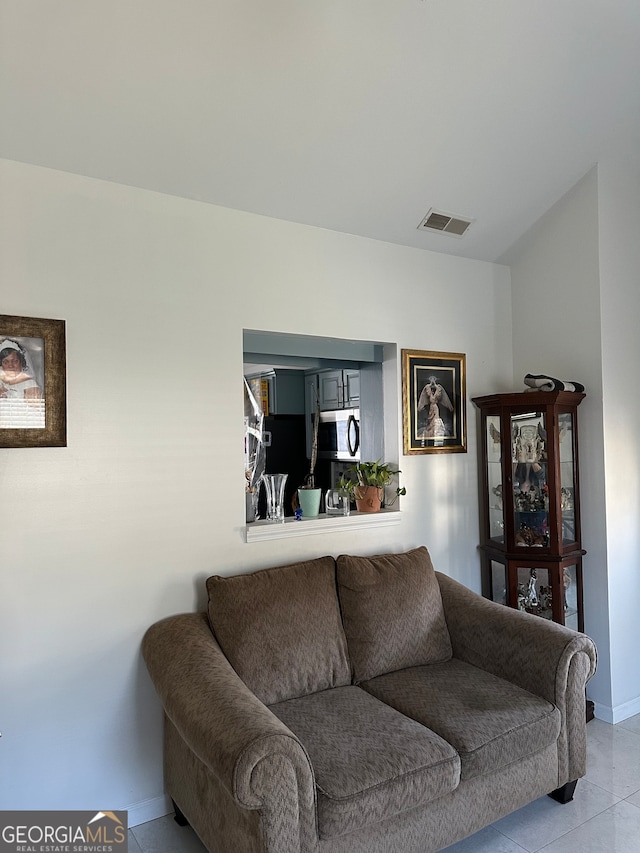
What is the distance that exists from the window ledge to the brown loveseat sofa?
0.19 metres

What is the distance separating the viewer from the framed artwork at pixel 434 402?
3074mm

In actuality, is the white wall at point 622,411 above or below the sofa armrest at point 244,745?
above

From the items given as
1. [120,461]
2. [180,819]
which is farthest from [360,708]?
[120,461]

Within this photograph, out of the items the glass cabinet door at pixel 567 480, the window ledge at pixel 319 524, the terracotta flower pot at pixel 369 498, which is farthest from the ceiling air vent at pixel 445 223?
the window ledge at pixel 319 524

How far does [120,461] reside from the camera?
89.0 inches

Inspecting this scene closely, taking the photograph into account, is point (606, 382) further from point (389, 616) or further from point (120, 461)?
point (120, 461)

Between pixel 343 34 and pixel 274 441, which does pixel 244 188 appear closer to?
pixel 343 34

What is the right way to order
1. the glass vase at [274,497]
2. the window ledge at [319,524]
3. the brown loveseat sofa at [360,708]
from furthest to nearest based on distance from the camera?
the glass vase at [274,497] < the window ledge at [319,524] < the brown loveseat sofa at [360,708]

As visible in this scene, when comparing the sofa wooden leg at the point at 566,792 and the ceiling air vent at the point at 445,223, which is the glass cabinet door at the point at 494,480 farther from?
the sofa wooden leg at the point at 566,792

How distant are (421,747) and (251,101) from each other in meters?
2.32

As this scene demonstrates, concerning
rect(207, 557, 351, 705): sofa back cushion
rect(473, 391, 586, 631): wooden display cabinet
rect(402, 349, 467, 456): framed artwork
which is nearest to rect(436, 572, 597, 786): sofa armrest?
rect(473, 391, 586, 631): wooden display cabinet

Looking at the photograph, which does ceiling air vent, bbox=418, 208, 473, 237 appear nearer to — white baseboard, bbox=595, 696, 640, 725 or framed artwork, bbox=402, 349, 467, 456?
framed artwork, bbox=402, 349, 467, 456

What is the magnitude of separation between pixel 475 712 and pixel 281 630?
769mm

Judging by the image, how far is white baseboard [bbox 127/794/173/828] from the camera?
2236 mm
